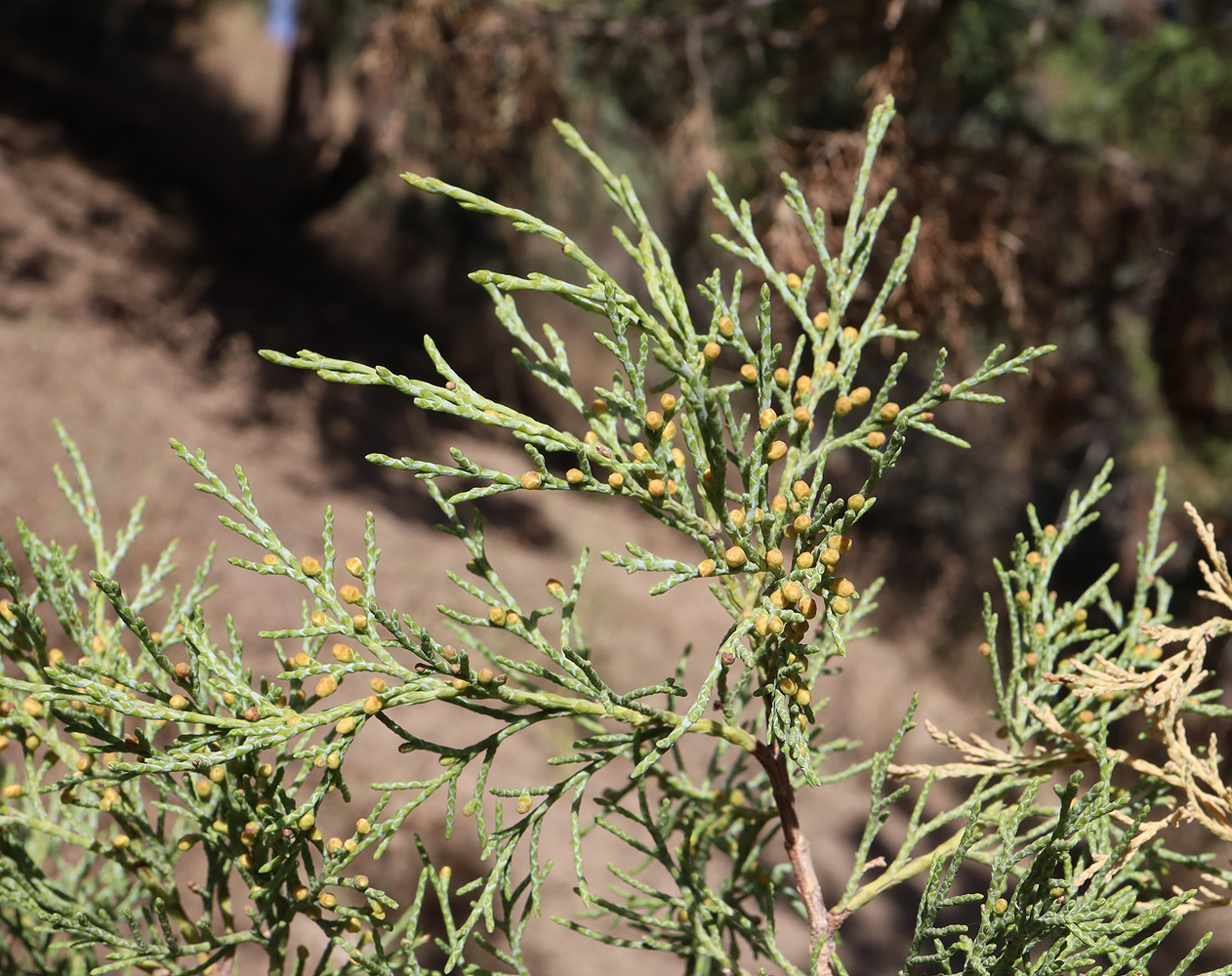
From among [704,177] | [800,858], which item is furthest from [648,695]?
[704,177]

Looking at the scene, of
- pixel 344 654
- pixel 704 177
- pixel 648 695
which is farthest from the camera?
pixel 704 177

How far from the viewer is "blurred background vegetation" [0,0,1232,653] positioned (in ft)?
13.4

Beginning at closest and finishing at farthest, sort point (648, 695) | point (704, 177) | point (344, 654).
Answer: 1. point (344, 654)
2. point (648, 695)
3. point (704, 177)

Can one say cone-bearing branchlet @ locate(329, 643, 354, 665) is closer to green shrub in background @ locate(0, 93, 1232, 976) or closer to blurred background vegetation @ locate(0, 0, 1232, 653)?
green shrub in background @ locate(0, 93, 1232, 976)

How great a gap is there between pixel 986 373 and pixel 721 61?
5.24 metres

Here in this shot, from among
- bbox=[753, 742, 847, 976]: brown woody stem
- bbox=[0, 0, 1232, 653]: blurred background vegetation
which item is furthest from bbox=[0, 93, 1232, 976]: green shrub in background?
bbox=[0, 0, 1232, 653]: blurred background vegetation

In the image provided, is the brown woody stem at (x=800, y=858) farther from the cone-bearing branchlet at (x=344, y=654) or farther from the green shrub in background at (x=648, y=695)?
the cone-bearing branchlet at (x=344, y=654)

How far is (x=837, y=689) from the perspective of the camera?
8148 millimetres

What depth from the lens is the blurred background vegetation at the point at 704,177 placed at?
407 cm

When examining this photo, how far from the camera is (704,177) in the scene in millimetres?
4305

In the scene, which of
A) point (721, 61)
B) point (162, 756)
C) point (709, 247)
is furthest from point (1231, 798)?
point (709, 247)

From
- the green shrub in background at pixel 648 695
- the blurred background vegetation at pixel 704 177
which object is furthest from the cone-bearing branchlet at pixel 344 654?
the blurred background vegetation at pixel 704 177

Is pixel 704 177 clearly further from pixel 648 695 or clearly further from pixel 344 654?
pixel 344 654

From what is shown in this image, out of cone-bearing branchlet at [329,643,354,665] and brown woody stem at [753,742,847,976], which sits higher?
cone-bearing branchlet at [329,643,354,665]
